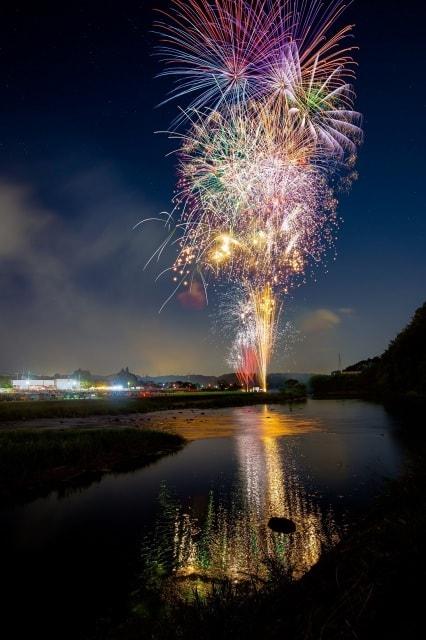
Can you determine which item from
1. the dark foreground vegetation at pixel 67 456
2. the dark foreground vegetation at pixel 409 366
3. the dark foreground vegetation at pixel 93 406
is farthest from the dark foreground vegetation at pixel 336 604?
the dark foreground vegetation at pixel 409 366

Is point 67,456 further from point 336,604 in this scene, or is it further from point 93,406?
point 93,406

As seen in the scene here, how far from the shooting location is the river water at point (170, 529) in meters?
10.2

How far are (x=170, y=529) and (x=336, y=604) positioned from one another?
9.84m

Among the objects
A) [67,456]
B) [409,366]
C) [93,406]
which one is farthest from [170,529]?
[409,366]

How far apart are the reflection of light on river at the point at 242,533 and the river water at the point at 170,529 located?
4 centimetres

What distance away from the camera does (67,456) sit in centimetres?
2430

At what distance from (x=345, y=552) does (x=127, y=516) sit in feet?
33.3

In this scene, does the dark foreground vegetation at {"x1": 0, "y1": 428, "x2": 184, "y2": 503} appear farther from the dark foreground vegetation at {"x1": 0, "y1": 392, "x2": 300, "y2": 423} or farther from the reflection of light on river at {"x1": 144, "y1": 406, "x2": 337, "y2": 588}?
the dark foreground vegetation at {"x1": 0, "y1": 392, "x2": 300, "y2": 423}

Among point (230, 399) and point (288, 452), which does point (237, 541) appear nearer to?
point (288, 452)

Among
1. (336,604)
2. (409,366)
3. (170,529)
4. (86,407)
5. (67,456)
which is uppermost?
(409,366)

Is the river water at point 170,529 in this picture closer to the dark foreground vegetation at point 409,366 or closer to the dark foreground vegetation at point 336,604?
the dark foreground vegetation at point 336,604

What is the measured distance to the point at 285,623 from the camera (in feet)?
18.4

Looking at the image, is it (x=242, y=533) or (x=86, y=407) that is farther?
(x=86, y=407)

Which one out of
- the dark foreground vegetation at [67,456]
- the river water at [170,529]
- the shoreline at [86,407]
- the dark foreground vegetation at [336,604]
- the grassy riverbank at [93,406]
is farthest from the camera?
the grassy riverbank at [93,406]
